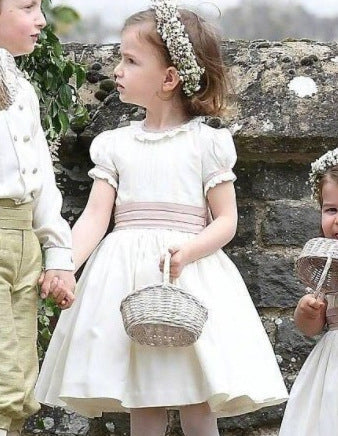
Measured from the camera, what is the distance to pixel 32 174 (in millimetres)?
2930

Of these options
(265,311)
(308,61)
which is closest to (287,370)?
(265,311)

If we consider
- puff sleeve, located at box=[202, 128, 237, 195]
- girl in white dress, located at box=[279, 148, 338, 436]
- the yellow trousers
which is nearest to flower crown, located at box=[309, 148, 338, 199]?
girl in white dress, located at box=[279, 148, 338, 436]

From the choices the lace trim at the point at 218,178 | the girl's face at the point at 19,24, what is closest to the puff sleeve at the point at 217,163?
the lace trim at the point at 218,178

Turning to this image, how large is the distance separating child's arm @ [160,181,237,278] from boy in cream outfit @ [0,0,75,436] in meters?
0.37

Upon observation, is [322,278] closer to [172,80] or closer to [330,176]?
[330,176]

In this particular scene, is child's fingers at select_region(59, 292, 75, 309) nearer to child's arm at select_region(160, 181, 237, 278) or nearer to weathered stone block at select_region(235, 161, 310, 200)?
child's arm at select_region(160, 181, 237, 278)

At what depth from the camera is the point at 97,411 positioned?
336 cm

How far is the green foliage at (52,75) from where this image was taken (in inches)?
144

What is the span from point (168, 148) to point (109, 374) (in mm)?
730

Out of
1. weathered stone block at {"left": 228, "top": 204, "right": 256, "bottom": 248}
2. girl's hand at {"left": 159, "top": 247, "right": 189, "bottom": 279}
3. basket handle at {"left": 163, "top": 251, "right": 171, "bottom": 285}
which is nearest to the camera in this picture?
basket handle at {"left": 163, "top": 251, "right": 171, "bottom": 285}

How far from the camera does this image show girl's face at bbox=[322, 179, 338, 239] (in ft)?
10.5

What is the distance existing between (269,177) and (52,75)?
0.80m

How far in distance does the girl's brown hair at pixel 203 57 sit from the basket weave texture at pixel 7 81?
2.13 feet

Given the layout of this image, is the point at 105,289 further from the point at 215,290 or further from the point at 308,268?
the point at 308,268
